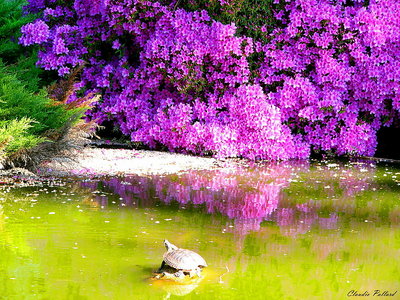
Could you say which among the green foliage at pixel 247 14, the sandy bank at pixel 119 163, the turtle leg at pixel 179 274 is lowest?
the turtle leg at pixel 179 274

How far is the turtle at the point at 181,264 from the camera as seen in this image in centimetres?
358

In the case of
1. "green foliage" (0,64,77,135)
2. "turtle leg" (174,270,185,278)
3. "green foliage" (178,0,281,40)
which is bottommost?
"turtle leg" (174,270,185,278)

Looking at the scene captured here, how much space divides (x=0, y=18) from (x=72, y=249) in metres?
6.24

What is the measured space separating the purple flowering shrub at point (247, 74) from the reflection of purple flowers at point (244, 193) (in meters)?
1.26

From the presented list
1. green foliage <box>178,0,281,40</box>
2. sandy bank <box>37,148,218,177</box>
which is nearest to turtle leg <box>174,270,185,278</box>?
sandy bank <box>37,148,218,177</box>

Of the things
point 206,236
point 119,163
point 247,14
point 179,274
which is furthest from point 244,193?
point 247,14

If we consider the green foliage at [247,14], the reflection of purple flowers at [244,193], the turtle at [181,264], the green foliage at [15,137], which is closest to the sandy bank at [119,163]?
the reflection of purple flowers at [244,193]

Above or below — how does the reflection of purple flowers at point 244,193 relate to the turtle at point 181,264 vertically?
above

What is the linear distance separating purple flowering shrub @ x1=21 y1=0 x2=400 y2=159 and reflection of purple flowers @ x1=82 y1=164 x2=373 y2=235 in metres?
1.26

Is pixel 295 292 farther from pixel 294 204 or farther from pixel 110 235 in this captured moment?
pixel 294 204

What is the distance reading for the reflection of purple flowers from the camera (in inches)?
205

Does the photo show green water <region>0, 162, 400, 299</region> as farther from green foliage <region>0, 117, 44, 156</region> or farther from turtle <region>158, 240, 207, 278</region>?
green foliage <region>0, 117, 44, 156</region>

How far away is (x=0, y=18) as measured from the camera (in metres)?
9.42

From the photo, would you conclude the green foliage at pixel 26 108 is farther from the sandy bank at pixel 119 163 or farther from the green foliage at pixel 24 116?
the sandy bank at pixel 119 163
